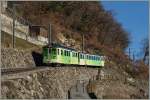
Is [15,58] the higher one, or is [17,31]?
[17,31]

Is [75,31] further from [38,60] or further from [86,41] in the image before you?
[38,60]

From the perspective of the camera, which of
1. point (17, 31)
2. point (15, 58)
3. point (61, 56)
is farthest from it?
point (17, 31)

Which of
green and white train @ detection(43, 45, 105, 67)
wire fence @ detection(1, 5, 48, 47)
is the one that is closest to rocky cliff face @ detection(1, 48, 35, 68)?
green and white train @ detection(43, 45, 105, 67)

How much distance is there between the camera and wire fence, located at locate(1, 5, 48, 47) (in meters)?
53.5

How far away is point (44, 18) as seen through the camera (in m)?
79.5

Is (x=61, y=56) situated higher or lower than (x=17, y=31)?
lower

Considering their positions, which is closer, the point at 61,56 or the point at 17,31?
the point at 61,56

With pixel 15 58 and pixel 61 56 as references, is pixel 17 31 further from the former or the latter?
pixel 15 58

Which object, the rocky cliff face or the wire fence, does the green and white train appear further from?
the wire fence

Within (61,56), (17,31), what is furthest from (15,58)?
(17,31)

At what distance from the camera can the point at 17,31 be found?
59.6 m

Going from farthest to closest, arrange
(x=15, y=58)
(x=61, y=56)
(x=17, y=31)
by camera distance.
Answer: (x=17, y=31) < (x=61, y=56) < (x=15, y=58)

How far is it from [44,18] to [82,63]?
26.2 metres

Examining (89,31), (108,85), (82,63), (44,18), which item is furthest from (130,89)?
(89,31)
